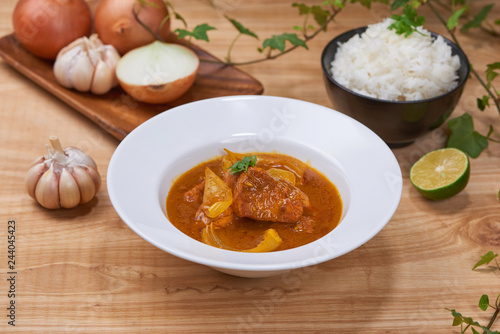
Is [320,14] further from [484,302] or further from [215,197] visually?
[484,302]

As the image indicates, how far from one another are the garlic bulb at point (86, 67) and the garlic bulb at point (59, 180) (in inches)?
22.3

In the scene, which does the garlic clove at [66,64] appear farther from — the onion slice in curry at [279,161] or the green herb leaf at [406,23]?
the green herb leaf at [406,23]

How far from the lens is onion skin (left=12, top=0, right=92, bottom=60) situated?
2.56 metres

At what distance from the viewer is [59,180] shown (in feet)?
6.30

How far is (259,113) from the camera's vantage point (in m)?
2.03

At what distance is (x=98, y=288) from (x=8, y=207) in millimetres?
543

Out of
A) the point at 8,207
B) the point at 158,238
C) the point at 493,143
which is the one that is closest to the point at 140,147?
the point at 158,238

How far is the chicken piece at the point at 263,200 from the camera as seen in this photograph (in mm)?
1702

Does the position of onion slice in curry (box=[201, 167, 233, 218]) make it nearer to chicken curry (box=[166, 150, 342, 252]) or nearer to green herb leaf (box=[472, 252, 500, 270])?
chicken curry (box=[166, 150, 342, 252])

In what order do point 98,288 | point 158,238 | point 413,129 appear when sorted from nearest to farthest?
1. point 158,238
2. point 98,288
3. point 413,129

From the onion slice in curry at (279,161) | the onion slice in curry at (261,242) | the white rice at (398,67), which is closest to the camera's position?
the onion slice in curry at (261,242)

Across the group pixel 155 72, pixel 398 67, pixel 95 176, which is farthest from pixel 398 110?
pixel 95 176

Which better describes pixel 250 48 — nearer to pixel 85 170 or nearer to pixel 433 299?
pixel 85 170

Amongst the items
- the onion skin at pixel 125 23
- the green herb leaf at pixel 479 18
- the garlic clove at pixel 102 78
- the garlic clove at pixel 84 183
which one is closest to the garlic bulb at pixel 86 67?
the garlic clove at pixel 102 78
